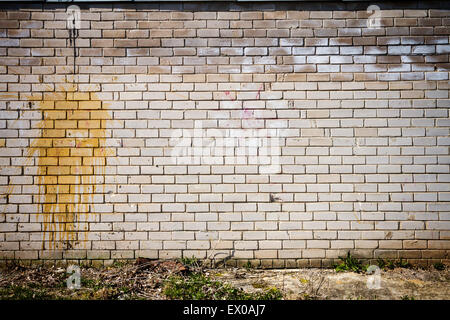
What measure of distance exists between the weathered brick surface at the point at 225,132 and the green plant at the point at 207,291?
1.54ft

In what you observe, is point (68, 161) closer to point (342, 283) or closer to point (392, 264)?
point (342, 283)

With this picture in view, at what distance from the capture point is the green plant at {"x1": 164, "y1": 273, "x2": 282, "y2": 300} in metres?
3.15

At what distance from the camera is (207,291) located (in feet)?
10.6

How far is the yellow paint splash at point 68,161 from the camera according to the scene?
151 inches

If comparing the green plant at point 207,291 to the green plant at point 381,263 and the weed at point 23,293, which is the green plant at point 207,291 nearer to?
the weed at point 23,293

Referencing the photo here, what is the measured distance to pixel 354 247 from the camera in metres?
3.80

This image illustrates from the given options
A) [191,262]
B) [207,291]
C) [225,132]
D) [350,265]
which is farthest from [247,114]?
[350,265]

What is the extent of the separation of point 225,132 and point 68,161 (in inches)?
78.9

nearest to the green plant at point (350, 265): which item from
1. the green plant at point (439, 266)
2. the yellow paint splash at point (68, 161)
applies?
the green plant at point (439, 266)
